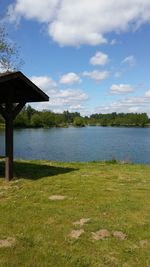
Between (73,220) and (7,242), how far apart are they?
156 cm

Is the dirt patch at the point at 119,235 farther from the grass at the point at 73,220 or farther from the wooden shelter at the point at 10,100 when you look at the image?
the wooden shelter at the point at 10,100

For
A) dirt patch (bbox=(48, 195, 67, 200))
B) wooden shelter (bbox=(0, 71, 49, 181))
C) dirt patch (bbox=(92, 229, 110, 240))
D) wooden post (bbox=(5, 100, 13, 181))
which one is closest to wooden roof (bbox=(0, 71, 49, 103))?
wooden shelter (bbox=(0, 71, 49, 181))

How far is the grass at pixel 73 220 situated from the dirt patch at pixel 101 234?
0.09m

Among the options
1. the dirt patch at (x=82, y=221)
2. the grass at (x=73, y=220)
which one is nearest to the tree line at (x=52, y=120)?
Answer: the grass at (x=73, y=220)

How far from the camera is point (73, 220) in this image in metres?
7.06

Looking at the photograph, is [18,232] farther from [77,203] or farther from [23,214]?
[77,203]

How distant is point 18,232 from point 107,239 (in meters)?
1.63

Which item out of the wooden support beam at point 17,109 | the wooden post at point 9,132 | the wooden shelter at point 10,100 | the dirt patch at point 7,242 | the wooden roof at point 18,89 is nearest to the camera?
the dirt patch at point 7,242

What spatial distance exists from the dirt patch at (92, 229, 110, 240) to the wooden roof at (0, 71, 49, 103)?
6023mm

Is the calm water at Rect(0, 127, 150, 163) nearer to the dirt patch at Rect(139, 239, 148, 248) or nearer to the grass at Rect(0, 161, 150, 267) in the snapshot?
the grass at Rect(0, 161, 150, 267)

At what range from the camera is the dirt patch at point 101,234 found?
20.3 feet

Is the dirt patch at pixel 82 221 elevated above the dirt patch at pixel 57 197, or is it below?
below

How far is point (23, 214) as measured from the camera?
7.48 m

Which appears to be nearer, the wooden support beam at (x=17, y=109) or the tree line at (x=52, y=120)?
the wooden support beam at (x=17, y=109)
